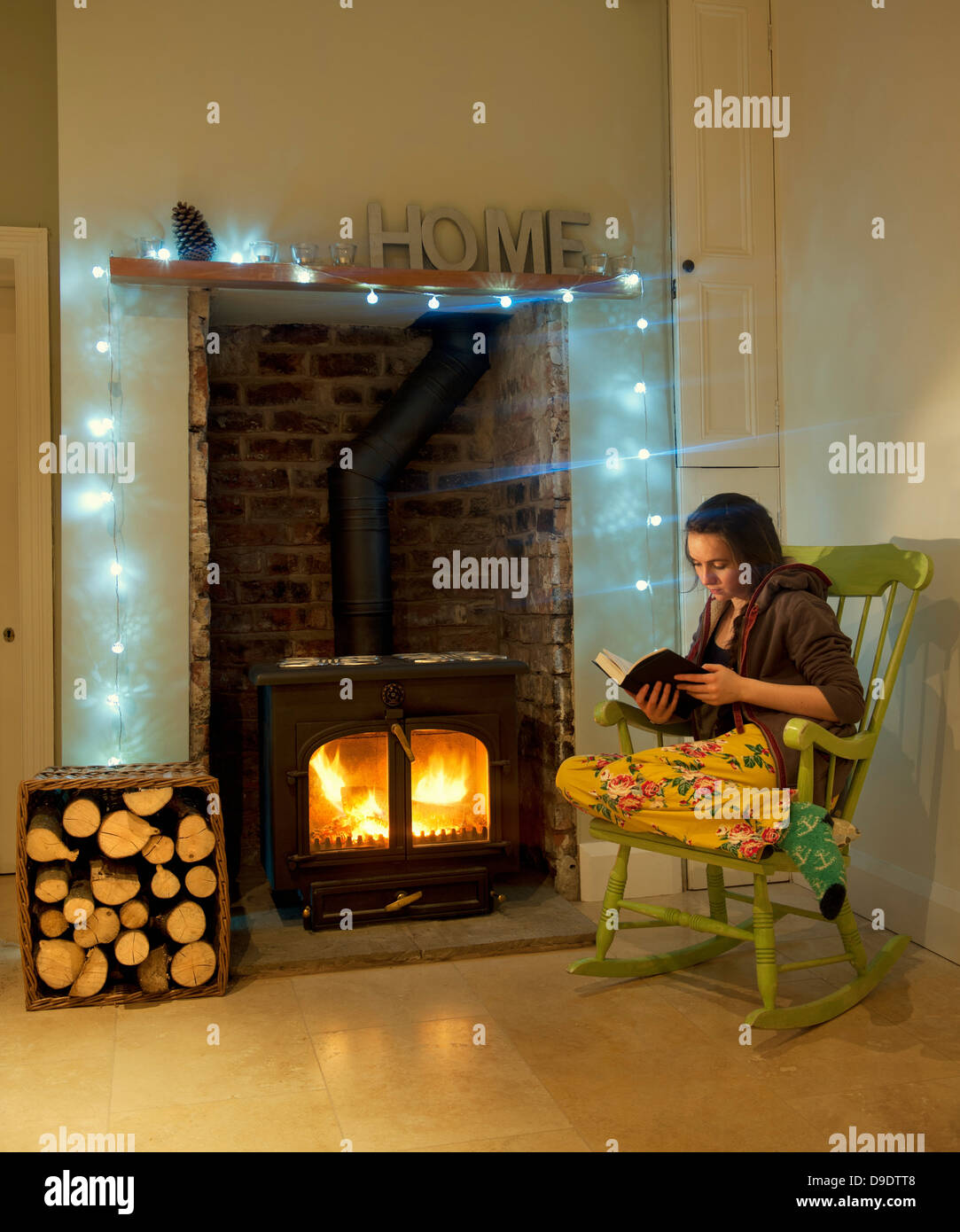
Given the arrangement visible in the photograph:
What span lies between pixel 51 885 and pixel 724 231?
2.85 m

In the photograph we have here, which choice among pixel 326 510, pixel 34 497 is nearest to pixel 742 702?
pixel 326 510

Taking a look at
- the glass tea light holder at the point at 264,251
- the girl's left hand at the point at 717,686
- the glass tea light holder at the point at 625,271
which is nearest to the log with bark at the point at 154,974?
the girl's left hand at the point at 717,686

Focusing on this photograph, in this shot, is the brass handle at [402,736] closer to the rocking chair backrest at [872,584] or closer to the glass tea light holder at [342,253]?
the rocking chair backrest at [872,584]

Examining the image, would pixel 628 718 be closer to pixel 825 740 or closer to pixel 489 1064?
pixel 825 740

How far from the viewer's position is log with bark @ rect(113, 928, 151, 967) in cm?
285

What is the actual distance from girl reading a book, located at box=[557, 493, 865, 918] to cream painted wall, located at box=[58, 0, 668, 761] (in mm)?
776

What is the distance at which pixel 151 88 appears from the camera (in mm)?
3312

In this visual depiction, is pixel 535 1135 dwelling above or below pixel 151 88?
below

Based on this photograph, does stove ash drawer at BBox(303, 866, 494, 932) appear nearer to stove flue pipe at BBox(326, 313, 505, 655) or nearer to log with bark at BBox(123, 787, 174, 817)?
log with bark at BBox(123, 787, 174, 817)

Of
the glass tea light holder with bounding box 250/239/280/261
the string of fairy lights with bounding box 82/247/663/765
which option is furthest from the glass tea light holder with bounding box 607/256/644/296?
the glass tea light holder with bounding box 250/239/280/261

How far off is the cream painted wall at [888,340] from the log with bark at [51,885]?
2.31 meters
